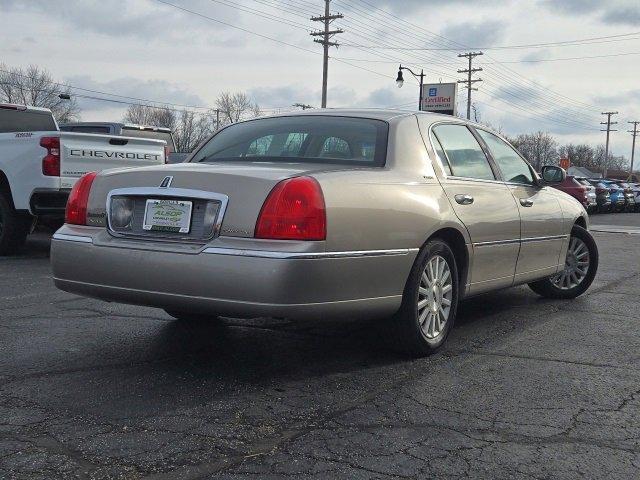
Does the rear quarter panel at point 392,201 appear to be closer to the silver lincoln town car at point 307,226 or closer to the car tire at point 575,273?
the silver lincoln town car at point 307,226

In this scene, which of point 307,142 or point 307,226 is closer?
point 307,226

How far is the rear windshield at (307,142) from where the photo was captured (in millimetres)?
4559

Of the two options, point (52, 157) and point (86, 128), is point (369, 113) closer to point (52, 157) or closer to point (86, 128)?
point (52, 157)

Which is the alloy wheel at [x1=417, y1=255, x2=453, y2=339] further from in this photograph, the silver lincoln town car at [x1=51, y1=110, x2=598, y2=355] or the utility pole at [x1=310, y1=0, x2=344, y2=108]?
the utility pole at [x1=310, y1=0, x2=344, y2=108]

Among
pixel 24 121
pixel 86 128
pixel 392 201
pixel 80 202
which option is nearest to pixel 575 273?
pixel 392 201

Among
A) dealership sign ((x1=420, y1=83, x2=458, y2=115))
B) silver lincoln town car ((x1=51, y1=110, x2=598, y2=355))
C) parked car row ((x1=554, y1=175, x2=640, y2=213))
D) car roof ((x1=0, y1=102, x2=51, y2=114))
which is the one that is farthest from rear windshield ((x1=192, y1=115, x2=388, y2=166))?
dealership sign ((x1=420, y1=83, x2=458, y2=115))

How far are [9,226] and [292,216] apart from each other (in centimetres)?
651

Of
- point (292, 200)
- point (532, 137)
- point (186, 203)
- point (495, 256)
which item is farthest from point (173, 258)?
point (532, 137)

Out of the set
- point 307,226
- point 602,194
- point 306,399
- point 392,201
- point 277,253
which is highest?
point 392,201

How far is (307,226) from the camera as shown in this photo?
3.74 m

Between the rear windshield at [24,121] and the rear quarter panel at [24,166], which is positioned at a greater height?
the rear windshield at [24,121]

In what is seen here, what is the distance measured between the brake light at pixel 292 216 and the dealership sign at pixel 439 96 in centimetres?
3091

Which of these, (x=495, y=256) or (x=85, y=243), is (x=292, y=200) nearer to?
(x=85, y=243)

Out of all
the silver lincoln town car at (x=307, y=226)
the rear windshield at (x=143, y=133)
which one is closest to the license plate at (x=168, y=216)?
the silver lincoln town car at (x=307, y=226)
